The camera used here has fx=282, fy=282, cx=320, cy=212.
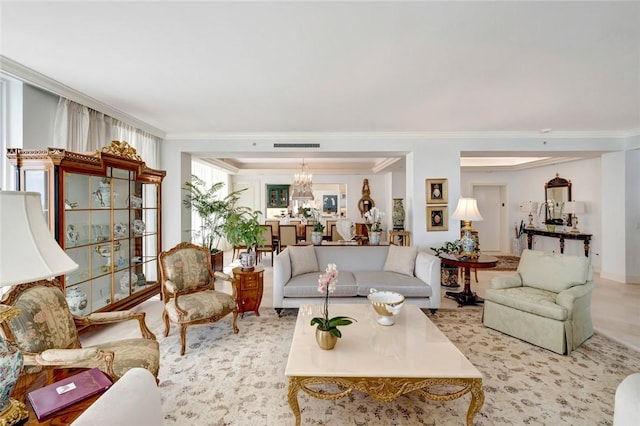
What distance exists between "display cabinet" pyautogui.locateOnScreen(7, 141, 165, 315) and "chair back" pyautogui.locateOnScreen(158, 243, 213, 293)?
771 millimetres

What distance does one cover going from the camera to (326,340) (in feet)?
6.34

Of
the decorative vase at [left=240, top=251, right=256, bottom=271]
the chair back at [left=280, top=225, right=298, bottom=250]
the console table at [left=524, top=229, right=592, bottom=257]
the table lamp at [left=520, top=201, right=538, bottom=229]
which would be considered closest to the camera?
the decorative vase at [left=240, top=251, right=256, bottom=271]

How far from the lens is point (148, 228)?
409cm

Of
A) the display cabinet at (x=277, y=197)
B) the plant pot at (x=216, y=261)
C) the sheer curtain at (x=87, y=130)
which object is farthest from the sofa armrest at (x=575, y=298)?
the display cabinet at (x=277, y=197)

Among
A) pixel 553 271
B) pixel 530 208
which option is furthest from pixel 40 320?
pixel 530 208

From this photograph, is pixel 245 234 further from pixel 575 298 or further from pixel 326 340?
pixel 575 298

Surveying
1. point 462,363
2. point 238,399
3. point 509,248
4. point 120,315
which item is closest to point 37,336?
point 120,315

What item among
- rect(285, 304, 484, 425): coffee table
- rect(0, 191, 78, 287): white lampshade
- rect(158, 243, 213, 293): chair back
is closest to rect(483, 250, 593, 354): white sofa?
rect(285, 304, 484, 425): coffee table

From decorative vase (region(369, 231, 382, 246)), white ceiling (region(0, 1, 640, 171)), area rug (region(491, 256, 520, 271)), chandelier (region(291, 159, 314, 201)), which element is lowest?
area rug (region(491, 256, 520, 271))

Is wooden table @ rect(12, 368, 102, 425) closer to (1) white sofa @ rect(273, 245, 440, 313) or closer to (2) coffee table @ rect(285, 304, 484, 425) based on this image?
(2) coffee table @ rect(285, 304, 484, 425)

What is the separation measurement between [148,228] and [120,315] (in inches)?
92.2

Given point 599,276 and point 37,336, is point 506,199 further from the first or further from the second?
point 37,336

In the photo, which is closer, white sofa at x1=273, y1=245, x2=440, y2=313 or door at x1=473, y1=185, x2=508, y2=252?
white sofa at x1=273, y1=245, x2=440, y2=313

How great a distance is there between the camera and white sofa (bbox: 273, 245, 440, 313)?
342 centimetres
